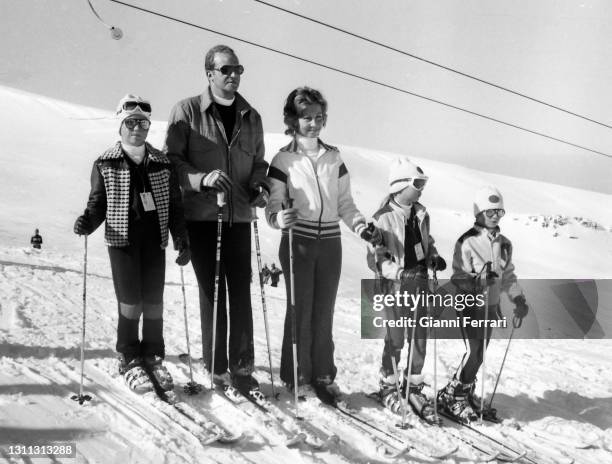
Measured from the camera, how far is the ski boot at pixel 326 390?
4.06 metres

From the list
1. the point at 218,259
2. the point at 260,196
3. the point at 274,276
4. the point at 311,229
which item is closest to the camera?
the point at 218,259

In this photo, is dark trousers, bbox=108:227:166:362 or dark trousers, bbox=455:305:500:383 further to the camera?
dark trousers, bbox=455:305:500:383

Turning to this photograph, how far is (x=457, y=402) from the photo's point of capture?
14.0 feet

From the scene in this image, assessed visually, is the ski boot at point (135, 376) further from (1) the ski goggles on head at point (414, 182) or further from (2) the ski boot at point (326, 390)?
(1) the ski goggles on head at point (414, 182)

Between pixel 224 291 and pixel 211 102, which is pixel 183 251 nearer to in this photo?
pixel 224 291

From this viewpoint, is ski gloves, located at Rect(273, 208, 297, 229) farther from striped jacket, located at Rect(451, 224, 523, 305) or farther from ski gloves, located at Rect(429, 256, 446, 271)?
striped jacket, located at Rect(451, 224, 523, 305)

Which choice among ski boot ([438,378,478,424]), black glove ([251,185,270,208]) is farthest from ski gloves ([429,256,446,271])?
black glove ([251,185,270,208])

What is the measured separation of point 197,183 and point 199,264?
1.91 feet

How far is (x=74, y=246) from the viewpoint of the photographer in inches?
563

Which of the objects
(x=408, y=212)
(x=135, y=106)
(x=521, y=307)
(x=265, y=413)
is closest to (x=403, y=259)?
(x=408, y=212)

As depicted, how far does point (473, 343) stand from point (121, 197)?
286 cm

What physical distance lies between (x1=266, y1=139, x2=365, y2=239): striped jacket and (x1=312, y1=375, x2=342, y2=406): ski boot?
110 cm

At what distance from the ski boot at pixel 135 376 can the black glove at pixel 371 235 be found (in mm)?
1780

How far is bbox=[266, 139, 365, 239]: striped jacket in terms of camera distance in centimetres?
404
